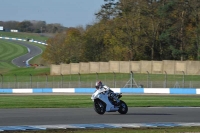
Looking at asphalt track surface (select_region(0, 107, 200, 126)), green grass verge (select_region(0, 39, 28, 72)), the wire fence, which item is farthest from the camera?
green grass verge (select_region(0, 39, 28, 72))

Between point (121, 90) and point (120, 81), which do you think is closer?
point (121, 90)

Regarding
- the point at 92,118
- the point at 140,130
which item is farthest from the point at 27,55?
the point at 140,130

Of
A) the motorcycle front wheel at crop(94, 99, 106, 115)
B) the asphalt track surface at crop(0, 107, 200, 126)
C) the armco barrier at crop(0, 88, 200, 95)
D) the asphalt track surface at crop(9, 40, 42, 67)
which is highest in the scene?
the asphalt track surface at crop(9, 40, 42, 67)

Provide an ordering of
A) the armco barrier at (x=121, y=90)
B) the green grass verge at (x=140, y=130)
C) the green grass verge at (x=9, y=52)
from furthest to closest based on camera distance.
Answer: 1. the green grass verge at (x=9, y=52)
2. the armco barrier at (x=121, y=90)
3. the green grass verge at (x=140, y=130)

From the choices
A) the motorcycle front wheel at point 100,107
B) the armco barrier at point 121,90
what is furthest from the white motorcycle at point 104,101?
the armco barrier at point 121,90

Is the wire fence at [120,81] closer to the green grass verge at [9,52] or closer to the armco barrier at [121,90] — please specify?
the armco barrier at [121,90]

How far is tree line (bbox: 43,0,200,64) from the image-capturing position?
79562 millimetres

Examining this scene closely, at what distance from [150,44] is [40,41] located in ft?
348

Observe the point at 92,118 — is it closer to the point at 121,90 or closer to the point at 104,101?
the point at 104,101

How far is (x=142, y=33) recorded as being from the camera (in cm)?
8431

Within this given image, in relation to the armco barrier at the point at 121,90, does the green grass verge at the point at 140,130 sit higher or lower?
higher

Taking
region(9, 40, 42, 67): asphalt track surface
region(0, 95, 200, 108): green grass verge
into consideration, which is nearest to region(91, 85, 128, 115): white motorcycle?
region(0, 95, 200, 108): green grass verge

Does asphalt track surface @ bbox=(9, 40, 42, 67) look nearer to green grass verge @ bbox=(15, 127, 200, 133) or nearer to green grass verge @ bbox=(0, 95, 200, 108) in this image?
green grass verge @ bbox=(0, 95, 200, 108)

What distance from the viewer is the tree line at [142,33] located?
261ft
